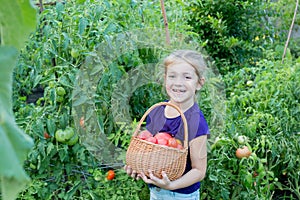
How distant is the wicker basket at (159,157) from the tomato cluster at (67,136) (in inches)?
15.8

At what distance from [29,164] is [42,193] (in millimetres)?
154

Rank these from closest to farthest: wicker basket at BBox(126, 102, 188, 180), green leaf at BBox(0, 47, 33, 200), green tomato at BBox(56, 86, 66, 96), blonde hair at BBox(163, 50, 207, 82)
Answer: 1. green leaf at BBox(0, 47, 33, 200)
2. wicker basket at BBox(126, 102, 188, 180)
3. blonde hair at BBox(163, 50, 207, 82)
4. green tomato at BBox(56, 86, 66, 96)

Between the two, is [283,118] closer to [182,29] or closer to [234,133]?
[234,133]

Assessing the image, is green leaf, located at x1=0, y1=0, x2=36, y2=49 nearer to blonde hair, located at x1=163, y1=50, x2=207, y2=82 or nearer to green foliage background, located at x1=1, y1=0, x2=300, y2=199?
blonde hair, located at x1=163, y1=50, x2=207, y2=82

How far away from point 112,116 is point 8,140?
217 centimetres

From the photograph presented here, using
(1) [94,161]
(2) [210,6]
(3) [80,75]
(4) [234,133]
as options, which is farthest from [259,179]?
(2) [210,6]

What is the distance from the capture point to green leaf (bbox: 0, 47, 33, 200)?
0.54 ft

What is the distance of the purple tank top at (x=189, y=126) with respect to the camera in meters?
1.93

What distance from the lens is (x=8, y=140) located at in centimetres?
17

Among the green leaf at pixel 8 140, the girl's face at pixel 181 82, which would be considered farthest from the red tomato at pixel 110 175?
the green leaf at pixel 8 140

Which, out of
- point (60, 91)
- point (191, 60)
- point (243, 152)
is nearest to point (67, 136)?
point (60, 91)

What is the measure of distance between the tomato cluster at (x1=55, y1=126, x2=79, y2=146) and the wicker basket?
40 cm

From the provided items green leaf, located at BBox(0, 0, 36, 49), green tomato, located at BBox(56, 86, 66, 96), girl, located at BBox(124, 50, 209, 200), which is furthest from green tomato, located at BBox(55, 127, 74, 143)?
green leaf, located at BBox(0, 0, 36, 49)

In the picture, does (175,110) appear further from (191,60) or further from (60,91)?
(60,91)
